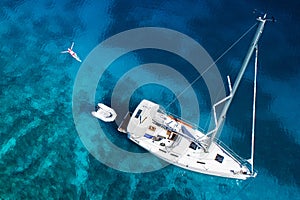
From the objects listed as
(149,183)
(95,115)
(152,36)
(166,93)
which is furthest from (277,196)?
(152,36)

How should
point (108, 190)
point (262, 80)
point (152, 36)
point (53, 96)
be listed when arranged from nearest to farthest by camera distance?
1. point (108, 190)
2. point (53, 96)
3. point (262, 80)
4. point (152, 36)

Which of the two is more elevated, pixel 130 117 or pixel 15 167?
pixel 130 117

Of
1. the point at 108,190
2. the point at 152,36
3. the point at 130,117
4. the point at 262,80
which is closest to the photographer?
the point at 108,190

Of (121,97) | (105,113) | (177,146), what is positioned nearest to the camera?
(177,146)

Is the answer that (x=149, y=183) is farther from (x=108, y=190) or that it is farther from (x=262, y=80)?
(x=262, y=80)

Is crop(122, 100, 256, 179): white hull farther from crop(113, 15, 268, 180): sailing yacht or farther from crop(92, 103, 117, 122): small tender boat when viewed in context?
crop(92, 103, 117, 122): small tender boat

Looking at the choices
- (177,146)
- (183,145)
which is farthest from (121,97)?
(183,145)

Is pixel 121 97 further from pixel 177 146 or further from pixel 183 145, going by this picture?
pixel 183 145
